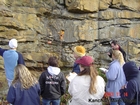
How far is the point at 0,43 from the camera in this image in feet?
29.8

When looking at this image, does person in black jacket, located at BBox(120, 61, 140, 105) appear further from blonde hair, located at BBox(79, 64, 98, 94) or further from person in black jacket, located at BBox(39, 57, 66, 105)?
person in black jacket, located at BBox(39, 57, 66, 105)

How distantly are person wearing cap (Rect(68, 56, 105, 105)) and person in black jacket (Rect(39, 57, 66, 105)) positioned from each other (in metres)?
1.23

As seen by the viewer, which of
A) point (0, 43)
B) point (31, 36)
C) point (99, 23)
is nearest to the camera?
point (0, 43)

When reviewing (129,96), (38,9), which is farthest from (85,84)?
(38,9)

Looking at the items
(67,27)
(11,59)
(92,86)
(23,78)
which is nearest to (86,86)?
(92,86)

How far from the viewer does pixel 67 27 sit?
10.2m

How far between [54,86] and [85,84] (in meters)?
1.49

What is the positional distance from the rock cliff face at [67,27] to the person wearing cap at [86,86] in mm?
5222

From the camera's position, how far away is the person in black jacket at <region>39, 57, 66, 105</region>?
564 cm

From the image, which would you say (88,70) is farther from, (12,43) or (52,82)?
(12,43)

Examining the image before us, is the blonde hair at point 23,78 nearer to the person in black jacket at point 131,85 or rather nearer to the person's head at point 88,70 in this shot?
the person's head at point 88,70

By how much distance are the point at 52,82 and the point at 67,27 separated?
485 cm

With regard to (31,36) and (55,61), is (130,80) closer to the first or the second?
(55,61)

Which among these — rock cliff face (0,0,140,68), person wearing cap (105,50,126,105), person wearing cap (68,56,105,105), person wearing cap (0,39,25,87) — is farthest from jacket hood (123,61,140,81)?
rock cliff face (0,0,140,68)
